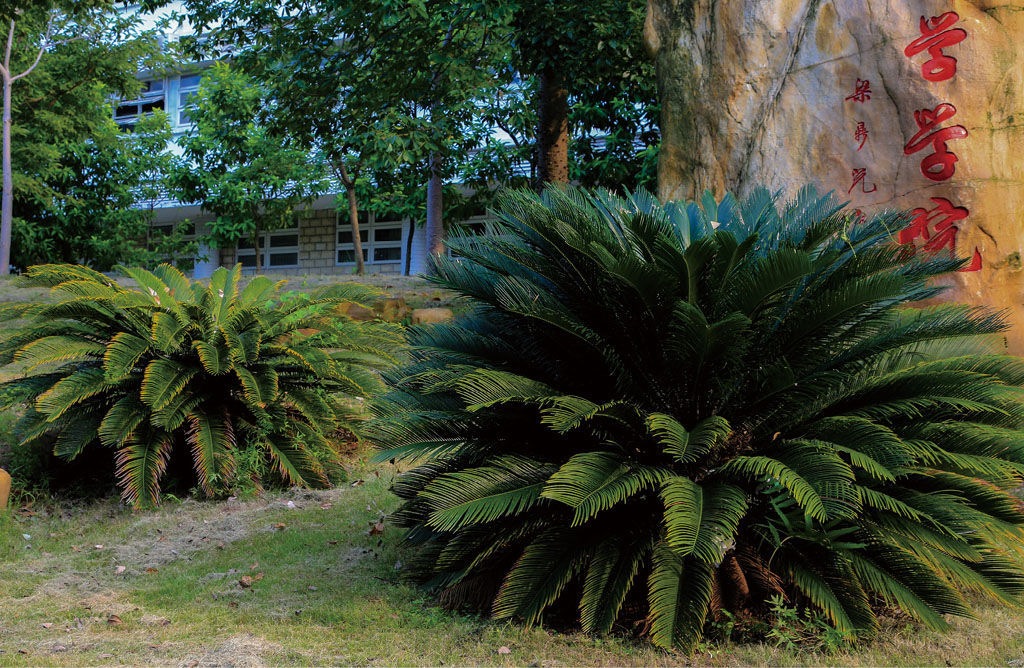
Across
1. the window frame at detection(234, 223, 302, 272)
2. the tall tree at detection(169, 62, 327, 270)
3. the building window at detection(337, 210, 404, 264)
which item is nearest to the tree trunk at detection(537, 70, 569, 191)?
the tall tree at detection(169, 62, 327, 270)

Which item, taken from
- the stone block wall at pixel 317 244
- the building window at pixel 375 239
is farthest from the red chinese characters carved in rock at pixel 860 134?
the stone block wall at pixel 317 244

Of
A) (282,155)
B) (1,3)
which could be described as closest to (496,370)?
(1,3)

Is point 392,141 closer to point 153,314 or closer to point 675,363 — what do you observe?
point 153,314

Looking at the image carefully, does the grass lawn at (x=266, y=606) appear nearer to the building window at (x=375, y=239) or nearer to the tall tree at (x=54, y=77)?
the tall tree at (x=54, y=77)

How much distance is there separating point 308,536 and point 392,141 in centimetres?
503

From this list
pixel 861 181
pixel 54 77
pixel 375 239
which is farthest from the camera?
pixel 375 239

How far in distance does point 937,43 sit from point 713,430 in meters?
4.81

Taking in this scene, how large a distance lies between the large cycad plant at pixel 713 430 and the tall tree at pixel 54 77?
55.5 feet

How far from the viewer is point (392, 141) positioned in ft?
31.1

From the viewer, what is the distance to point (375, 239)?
25.6m

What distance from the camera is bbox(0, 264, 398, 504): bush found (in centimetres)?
655

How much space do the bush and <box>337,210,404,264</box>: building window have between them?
1769 cm

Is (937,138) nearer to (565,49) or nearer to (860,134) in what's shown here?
(860,134)

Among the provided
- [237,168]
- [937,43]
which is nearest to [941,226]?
[937,43]
